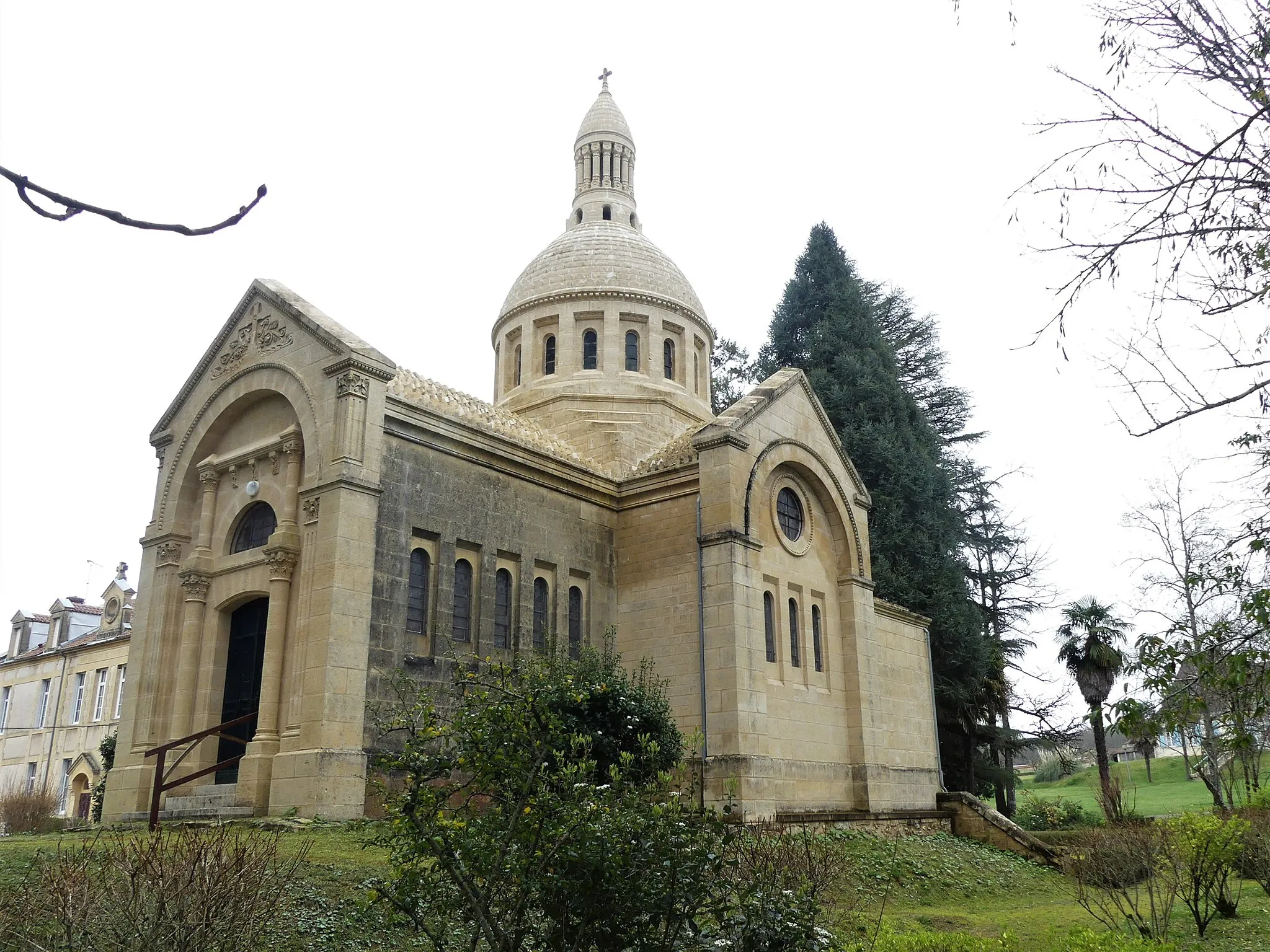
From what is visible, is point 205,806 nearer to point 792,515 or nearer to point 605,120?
point 792,515

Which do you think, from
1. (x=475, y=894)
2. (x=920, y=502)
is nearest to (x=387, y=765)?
(x=475, y=894)

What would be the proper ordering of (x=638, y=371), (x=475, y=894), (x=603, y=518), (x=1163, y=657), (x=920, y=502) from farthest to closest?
(x=920, y=502) → (x=638, y=371) → (x=603, y=518) → (x=1163, y=657) → (x=475, y=894)

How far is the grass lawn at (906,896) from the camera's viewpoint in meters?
9.59

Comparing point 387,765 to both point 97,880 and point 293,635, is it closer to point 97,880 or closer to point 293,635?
point 97,880

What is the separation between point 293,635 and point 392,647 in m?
1.66

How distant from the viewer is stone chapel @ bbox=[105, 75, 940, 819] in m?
16.7

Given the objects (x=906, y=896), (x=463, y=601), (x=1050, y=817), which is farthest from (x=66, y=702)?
(x=1050, y=817)

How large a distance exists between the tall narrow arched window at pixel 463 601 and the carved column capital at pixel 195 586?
4.91 metres

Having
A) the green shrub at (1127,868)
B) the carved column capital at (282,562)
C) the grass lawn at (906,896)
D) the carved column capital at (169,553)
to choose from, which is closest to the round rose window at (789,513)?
the grass lawn at (906,896)

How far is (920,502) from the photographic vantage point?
3238 cm

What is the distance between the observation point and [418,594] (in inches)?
711

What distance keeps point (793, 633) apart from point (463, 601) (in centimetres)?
733

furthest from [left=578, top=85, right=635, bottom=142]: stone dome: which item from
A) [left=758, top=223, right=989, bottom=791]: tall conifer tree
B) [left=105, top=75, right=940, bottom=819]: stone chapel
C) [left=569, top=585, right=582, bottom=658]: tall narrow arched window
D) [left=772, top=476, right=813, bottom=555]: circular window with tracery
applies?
[left=569, top=585, right=582, bottom=658]: tall narrow arched window

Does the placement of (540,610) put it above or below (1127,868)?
above
